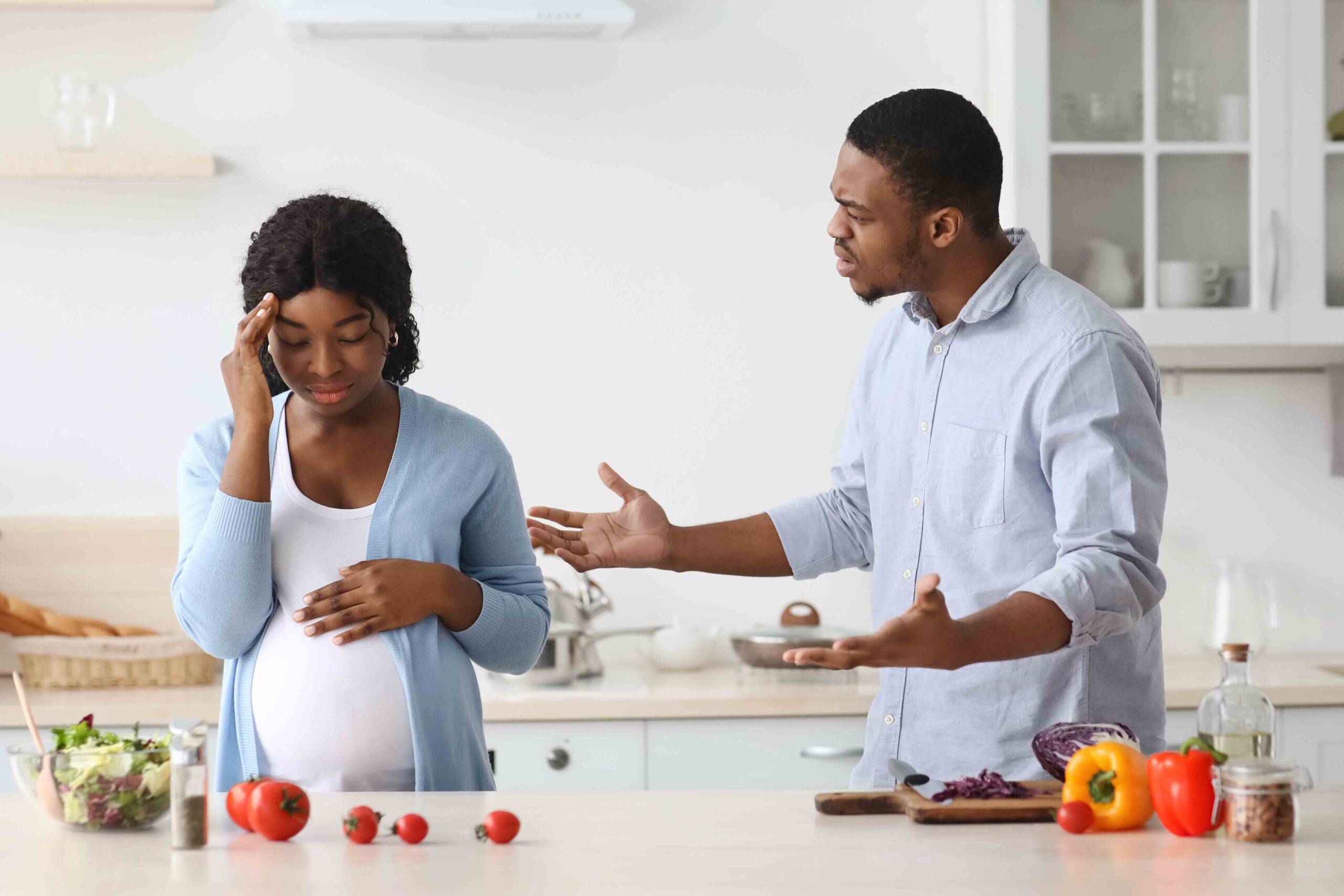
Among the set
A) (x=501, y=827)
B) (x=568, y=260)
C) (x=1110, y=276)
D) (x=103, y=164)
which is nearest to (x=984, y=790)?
(x=501, y=827)

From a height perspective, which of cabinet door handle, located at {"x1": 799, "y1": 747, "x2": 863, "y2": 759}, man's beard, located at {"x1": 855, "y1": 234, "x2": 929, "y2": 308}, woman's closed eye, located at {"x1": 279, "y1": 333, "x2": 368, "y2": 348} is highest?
man's beard, located at {"x1": 855, "y1": 234, "x2": 929, "y2": 308}

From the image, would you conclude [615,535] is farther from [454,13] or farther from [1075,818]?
[454,13]

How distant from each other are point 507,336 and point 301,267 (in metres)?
1.43

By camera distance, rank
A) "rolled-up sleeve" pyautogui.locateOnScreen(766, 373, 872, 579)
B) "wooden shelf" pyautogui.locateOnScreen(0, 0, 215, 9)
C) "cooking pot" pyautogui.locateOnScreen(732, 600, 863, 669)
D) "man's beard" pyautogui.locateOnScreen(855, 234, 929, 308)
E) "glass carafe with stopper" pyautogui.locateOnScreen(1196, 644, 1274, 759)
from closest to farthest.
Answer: "glass carafe with stopper" pyautogui.locateOnScreen(1196, 644, 1274, 759), "man's beard" pyautogui.locateOnScreen(855, 234, 929, 308), "rolled-up sleeve" pyautogui.locateOnScreen(766, 373, 872, 579), "cooking pot" pyautogui.locateOnScreen(732, 600, 863, 669), "wooden shelf" pyautogui.locateOnScreen(0, 0, 215, 9)

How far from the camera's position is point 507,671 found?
1.69 meters

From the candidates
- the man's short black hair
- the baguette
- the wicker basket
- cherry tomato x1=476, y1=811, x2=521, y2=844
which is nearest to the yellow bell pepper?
cherry tomato x1=476, y1=811, x2=521, y2=844

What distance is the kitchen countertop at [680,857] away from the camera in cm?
115

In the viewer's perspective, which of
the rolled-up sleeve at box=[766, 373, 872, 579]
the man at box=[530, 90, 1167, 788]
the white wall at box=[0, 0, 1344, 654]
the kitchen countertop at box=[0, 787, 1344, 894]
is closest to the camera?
the kitchen countertop at box=[0, 787, 1344, 894]

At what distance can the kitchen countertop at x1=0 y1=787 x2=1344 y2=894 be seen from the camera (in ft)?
3.76

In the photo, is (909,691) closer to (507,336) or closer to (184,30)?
(507,336)

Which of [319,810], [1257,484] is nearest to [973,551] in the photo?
[319,810]

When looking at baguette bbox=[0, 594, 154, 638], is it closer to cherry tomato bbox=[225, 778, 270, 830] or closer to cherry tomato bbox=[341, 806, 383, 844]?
cherry tomato bbox=[225, 778, 270, 830]

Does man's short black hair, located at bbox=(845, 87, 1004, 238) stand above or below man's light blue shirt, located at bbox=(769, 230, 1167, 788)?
above

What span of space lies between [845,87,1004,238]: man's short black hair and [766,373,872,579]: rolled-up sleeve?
316 mm
